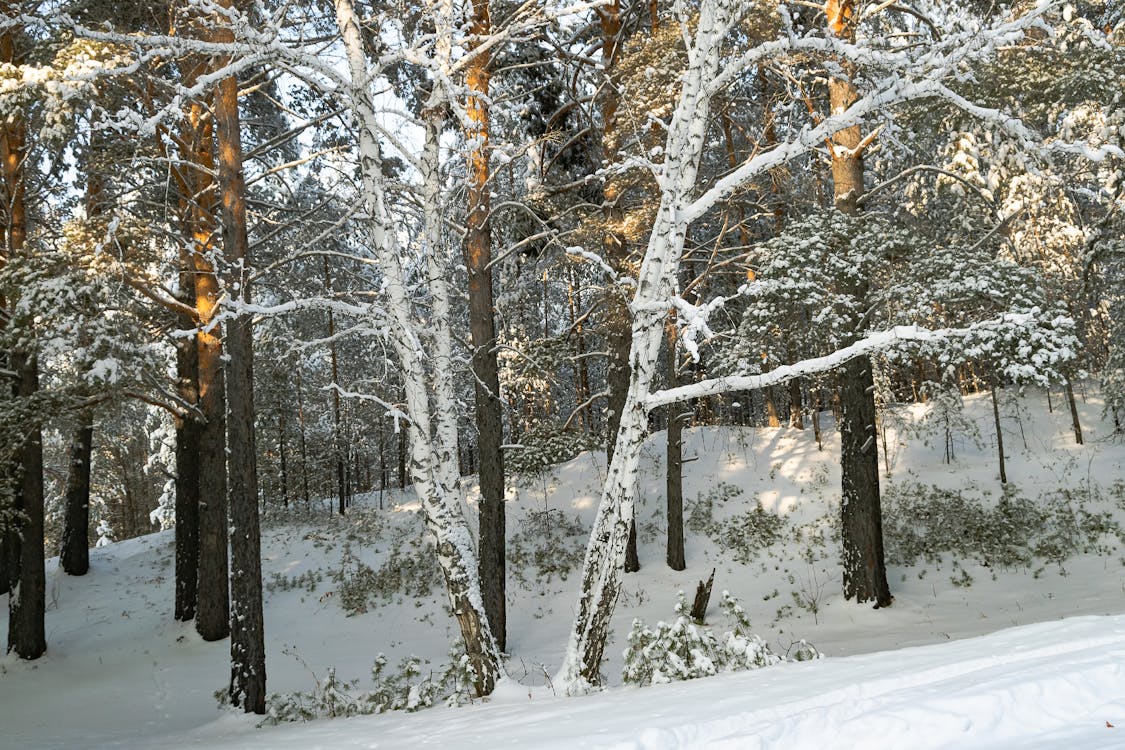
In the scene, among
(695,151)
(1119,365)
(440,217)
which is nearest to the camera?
(695,151)

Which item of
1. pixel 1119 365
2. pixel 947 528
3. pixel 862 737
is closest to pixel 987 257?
pixel 1119 365

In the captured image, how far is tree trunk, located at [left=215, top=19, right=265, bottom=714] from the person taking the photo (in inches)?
333

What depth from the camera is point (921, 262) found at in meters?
9.43

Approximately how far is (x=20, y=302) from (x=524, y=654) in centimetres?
871

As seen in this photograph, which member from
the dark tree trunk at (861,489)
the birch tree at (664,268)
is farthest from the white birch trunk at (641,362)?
the dark tree trunk at (861,489)

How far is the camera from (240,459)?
354 inches

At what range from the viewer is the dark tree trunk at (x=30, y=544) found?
11570mm

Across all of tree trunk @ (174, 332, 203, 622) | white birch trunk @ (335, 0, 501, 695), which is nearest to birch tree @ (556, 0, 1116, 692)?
white birch trunk @ (335, 0, 501, 695)

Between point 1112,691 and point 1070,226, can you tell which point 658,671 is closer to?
point 1112,691

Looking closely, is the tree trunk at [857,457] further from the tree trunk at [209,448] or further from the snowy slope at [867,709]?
the tree trunk at [209,448]

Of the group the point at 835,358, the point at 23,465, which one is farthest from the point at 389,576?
the point at 835,358

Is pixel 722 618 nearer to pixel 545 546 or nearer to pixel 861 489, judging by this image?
pixel 861 489

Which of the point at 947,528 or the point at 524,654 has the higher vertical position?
the point at 947,528

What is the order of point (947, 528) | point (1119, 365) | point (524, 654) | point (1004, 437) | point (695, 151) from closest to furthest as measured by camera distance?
1. point (695, 151)
2. point (524, 654)
3. point (1119, 365)
4. point (947, 528)
5. point (1004, 437)
